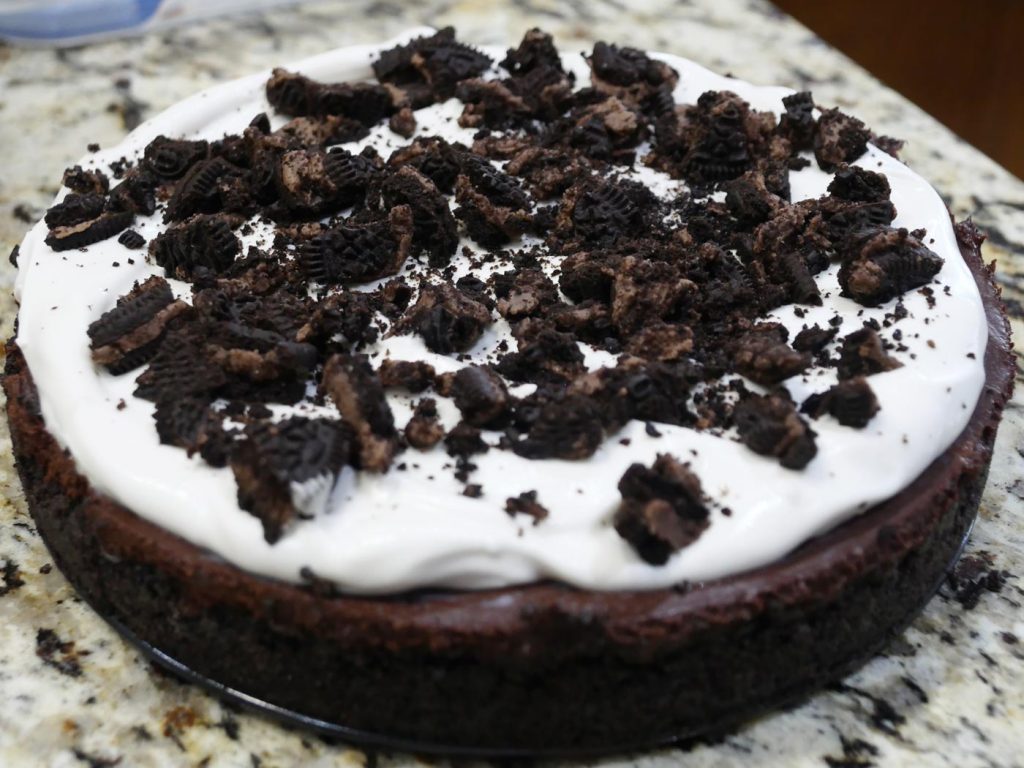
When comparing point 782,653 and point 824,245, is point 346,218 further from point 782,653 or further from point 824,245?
point 782,653

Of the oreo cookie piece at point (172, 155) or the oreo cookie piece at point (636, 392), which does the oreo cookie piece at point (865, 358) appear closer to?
the oreo cookie piece at point (636, 392)

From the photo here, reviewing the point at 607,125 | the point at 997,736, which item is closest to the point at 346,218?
the point at 607,125

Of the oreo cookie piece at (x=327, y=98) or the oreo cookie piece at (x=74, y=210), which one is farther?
the oreo cookie piece at (x=327, y=98)

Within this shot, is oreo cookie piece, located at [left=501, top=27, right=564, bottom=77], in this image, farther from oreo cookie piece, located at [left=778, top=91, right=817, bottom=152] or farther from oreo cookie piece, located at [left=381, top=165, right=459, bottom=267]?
oreo cookie piece, located at [left=381, top=165, right=459, bottom=267]

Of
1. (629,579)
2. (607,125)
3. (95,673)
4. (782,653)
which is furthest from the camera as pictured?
(607,125)

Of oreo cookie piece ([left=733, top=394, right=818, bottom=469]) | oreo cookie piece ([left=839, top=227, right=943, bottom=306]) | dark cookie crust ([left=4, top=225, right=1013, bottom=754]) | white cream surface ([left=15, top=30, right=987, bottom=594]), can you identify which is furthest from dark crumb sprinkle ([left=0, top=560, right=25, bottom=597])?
oreo cookie piece ([left=839, top=227, right=943, bottom=306])

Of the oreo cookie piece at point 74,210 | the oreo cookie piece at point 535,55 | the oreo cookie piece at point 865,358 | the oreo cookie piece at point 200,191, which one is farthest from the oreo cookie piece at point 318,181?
the oreo cookie piece at point 865,358

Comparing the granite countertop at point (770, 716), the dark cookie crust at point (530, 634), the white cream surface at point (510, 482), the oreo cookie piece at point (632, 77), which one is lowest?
the granite countertop at point (770, 716)

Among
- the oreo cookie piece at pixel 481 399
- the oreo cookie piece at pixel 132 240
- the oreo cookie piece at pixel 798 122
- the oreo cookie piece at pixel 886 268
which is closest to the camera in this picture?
the oreo cookie piece at pixel 481 399
